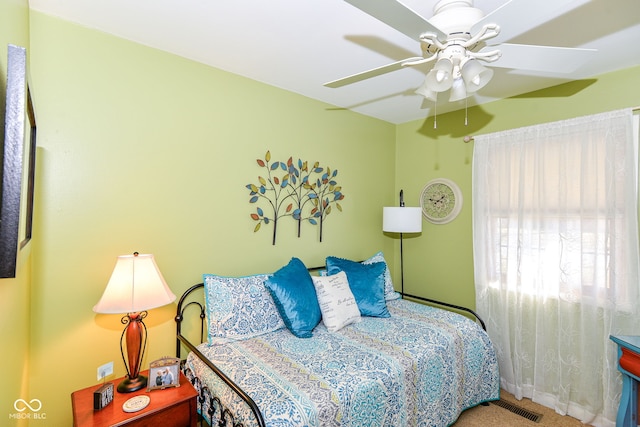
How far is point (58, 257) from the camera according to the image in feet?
5.69

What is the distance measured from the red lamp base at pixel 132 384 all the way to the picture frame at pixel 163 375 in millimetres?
44

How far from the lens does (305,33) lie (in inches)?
74.4

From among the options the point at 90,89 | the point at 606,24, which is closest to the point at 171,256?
the point at 90,89

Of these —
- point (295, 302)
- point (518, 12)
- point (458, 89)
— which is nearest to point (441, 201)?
point (458, 89)

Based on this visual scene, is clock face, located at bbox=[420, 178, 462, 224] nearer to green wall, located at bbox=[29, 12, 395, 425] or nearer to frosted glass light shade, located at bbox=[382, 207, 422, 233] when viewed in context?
frosted glass light shade, located at bbox=[382, 207, 422, 233]

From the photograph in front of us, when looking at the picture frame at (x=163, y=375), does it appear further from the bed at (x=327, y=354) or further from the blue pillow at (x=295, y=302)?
the blue pillow at (x=295, y=302)

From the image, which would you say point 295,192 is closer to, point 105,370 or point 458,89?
point 458,89

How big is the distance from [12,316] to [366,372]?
161 centimetres

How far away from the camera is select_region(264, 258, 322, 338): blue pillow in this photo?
2.16m

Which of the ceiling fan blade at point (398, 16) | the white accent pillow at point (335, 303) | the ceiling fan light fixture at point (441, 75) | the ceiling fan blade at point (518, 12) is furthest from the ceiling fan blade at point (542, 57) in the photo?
the white accent pillow at point (335, 303)

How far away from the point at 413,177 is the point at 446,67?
2.36m

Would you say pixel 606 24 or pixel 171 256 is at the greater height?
pixel 606 24

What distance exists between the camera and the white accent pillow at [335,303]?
2293 mm

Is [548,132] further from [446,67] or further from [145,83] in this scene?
[145,83]
